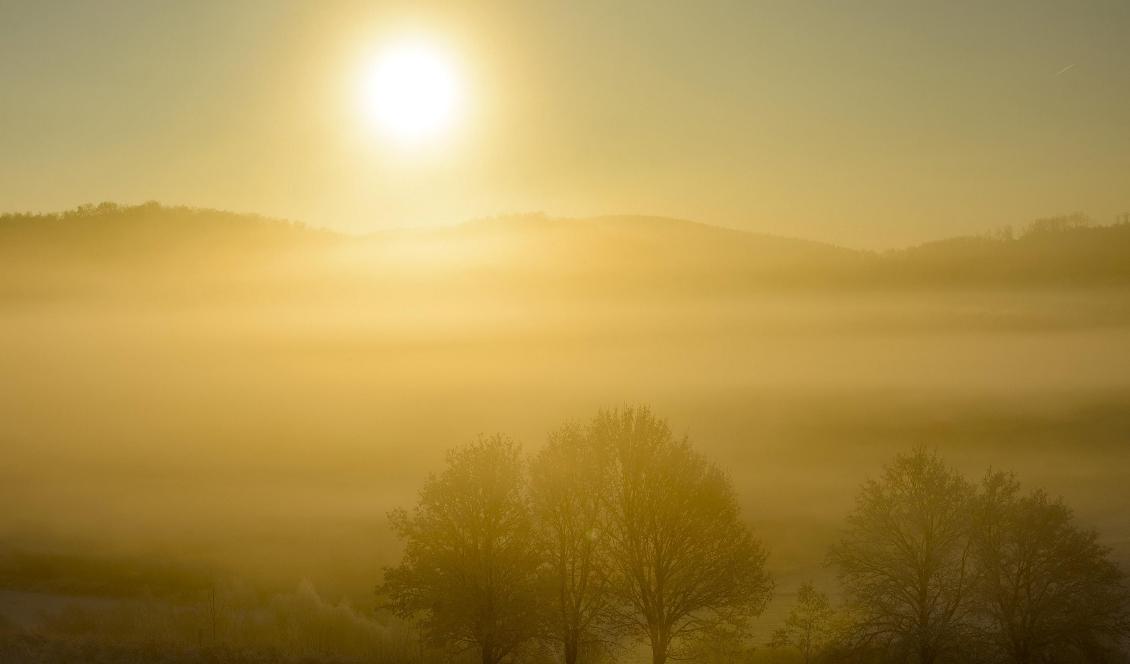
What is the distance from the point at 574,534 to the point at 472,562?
6.16 meters

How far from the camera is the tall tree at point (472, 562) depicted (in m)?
47.8

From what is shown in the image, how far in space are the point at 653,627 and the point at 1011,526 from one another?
873 inches

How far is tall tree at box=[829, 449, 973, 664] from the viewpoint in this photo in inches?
2084

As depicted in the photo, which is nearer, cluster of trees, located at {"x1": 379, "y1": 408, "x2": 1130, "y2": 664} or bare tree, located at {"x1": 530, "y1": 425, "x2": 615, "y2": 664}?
cluster of trees, located at {"x1": 379, "y1": 408, "x2": 1130, "y2": 664}

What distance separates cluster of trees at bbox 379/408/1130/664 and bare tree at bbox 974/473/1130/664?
0.08 m

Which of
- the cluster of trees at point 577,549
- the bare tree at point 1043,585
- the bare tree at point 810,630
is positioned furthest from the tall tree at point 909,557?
the cluster of trees at point 577,549

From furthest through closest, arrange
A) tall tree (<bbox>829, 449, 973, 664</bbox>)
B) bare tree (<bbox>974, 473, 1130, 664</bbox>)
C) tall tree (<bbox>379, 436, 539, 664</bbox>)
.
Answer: tall tree (<bbox>829, 449, 973, 664</bbox>) → bare tree (<bbox>974, 473, 1130, 664</bbox>) → tall tree (<bbox>379, 436, 539, 664</bbox>)

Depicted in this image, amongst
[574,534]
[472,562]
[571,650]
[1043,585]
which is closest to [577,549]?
[574,534]

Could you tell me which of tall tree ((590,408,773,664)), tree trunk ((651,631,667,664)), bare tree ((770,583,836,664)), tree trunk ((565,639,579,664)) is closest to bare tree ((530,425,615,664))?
tree trunk ((565,639,579,664))

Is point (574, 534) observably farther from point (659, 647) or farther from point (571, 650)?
point (659, 647)

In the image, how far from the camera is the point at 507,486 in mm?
50844

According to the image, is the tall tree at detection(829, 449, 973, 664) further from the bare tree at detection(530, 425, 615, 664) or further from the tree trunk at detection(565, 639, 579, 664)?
the tree trunk at detection(565, 639, 579, 664)

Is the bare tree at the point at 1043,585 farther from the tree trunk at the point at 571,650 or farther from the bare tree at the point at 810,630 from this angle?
the tree trunk at the point at 571,650

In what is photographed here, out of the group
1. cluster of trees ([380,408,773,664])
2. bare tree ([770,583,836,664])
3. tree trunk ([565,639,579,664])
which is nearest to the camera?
cluster of trees ([380,408,773,664])
